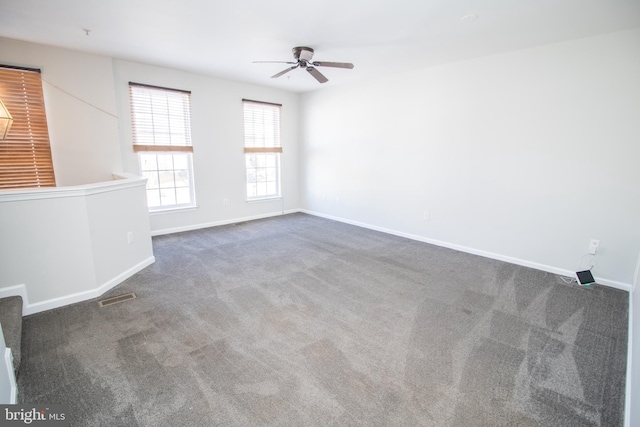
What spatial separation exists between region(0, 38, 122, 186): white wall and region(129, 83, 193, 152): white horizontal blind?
303 mm

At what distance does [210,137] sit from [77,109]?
6.07 feet

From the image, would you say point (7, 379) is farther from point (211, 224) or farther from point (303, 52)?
point (211, 224)

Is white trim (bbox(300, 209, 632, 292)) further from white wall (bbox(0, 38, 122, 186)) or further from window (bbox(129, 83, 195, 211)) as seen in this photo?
white wall (bbox(0, 38, 122, 186))

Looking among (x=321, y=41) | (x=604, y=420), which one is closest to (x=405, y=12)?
(x=321, y=41)

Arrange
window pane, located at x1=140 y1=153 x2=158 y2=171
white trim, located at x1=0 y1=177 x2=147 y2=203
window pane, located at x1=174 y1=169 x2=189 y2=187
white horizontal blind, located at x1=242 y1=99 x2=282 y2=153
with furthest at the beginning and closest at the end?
white horizontal blind, located at x1=242 y1=99 x2=282 y2=153 → window pane, located at x1=174 y1=169 x2=189 y2=187 → window pane, located at x1=140 y1=153 x2=158 y2=171 → white trim, located at x1=0 y1=177 x2=147 y2=203

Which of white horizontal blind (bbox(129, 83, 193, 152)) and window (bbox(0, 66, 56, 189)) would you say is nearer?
window (bbox(0, 66, 56, 189))

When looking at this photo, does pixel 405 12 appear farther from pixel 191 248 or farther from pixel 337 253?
pixel 191 248

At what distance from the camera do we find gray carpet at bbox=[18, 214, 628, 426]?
1.64 metres

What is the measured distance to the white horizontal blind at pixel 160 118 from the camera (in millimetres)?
4441

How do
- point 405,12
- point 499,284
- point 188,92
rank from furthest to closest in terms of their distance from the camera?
1. point 188,92
2. point 499,284
3. point 405,12

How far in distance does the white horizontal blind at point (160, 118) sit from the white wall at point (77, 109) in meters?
0.30

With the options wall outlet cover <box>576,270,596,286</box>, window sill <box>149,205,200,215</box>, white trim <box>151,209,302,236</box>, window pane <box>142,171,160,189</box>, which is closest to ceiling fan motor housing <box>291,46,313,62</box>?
window pane <box>142,171,160,189</box>

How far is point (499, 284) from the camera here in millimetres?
3215

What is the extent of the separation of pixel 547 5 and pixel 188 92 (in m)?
4.80
